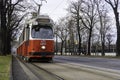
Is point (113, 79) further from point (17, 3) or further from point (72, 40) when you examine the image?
point (72, 40)

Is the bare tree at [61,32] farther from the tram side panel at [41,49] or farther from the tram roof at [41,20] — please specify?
the tram side panel at [41,49]

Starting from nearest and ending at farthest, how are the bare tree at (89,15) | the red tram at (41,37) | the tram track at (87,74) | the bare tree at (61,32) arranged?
the tram track at (87,74), the red tram at (41,37), the bare tree at (89,15), the bare tree at (61,32)

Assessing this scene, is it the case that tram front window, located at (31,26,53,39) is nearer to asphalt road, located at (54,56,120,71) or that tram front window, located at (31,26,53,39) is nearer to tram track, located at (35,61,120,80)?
asphalt road, located at (54,56,120,71)

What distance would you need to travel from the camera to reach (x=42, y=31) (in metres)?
32.6

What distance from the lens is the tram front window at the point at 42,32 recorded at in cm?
3256

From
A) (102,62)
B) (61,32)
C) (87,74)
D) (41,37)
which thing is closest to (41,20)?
(41,37)

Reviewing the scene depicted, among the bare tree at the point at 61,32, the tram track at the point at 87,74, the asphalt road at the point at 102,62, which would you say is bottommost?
the tram track at the point at 87,74

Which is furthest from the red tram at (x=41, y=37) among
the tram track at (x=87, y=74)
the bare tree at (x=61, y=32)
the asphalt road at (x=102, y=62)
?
the bare tree at (x=61, y=32)

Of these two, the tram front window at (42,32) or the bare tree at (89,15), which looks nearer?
the tram front window at (42,32)

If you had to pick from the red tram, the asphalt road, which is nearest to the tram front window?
the red tram

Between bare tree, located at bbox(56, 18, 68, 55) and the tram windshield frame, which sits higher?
bare tree, located at bbox(56, 18, 68, 55)

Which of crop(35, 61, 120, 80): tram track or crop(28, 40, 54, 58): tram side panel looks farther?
crop(28, 40, 54, 58): tram side panel

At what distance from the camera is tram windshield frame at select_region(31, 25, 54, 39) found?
32.6 meters

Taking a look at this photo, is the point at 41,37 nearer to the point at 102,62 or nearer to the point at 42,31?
the point at 42,31
